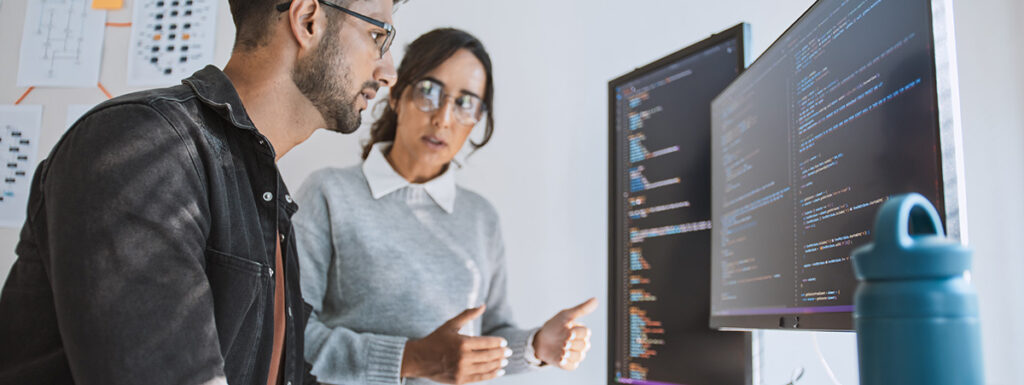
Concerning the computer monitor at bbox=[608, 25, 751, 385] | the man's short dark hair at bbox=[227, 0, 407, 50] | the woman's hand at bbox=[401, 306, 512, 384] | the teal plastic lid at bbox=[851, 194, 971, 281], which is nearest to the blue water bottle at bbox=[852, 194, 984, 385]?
the teal plastic lid at bbox=[851, 194, 971, 281]

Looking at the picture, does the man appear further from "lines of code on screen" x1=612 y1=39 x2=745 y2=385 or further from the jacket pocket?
"lines of code on screen" x1=612 y1=39 x2=745 y2=385

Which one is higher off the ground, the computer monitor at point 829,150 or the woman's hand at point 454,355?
the computer monitor at point 829,150

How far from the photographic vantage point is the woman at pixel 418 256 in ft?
5.54

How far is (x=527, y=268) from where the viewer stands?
2377 mm

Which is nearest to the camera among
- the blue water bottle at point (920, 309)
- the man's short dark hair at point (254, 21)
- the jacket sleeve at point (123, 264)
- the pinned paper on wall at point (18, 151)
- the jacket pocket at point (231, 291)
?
the blue water bottle at point (920, 309)

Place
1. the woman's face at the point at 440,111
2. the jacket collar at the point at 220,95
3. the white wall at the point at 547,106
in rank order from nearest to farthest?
the jacket collar at the point at 220,95 < the woman's face at the point at 440,111 < the white wall at the point at 547,106

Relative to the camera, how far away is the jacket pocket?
36.6 inches

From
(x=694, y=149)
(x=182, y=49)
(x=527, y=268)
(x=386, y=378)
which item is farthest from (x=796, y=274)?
(x=182, y=49)

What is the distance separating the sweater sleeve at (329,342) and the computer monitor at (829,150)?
0.77 m

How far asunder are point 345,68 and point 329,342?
0.75m

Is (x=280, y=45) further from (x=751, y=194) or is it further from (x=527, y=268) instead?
(x=527, y=268)

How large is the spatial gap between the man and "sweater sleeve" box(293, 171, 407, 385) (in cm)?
48

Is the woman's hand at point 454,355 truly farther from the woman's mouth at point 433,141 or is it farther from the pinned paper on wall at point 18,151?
the pinned paper on wall at point 18,151

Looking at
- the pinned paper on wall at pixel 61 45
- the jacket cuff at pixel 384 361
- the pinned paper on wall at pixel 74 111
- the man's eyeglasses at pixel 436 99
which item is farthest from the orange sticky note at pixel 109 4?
the jacket cuff at pixel 384 361
